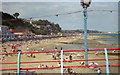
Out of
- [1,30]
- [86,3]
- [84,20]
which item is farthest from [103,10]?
[1,30]

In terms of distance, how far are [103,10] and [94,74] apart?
5188 mm

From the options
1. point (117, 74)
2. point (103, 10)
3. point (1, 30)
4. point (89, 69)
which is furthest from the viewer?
point (1, 30)

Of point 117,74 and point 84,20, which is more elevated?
point 84,20

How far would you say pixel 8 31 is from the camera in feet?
228

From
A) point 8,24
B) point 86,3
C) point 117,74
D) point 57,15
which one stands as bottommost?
point 117,74

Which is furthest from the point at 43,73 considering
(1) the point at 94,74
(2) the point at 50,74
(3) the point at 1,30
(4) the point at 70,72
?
(3) the point at 1,30

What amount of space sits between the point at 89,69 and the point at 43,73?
14.3 ft

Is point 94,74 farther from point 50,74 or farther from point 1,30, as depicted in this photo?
point 1,30

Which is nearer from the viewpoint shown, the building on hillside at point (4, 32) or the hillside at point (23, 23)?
the hillside at point (23, 23)

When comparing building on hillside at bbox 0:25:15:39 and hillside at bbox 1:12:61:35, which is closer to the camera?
Answer: hillside at bbox 1:12:61:35

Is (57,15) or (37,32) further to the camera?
(37,32)

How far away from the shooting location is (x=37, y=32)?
358 ft

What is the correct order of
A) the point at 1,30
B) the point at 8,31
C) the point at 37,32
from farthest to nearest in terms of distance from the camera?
the point at 37,32 < the point at 8,31 < the point at 1,30

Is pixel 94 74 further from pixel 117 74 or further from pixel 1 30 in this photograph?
pixel 1 30
